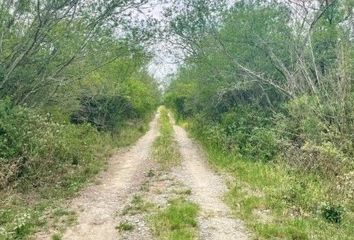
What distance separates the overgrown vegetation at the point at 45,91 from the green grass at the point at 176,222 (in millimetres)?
2339

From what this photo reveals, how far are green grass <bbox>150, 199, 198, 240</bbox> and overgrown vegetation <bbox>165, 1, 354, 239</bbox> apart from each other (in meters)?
1.11

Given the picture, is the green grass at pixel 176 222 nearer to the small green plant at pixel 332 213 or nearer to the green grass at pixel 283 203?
the green grass at pixel 283 203

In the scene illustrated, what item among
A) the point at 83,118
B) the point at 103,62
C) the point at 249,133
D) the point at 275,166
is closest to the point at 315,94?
the point at 275,166

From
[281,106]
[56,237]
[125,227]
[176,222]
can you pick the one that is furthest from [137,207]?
[281,106]

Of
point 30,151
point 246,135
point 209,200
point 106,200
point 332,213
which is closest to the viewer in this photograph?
point 332,213

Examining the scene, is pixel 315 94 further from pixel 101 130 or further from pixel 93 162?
pixel 101 130

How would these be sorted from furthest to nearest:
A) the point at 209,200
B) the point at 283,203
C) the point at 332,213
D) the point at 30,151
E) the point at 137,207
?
the point at 30,151
the point at 209,200
the point at 137,207
the point at 283,203
the point at 332,213

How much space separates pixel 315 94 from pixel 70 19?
8.41m

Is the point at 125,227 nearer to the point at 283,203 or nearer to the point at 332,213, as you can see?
the point at 283,203

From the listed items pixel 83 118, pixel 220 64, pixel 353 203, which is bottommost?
pixel 353 203

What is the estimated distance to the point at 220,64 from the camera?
72.7ft

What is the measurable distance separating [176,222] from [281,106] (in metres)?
10.8

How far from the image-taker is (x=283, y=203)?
9.75 m

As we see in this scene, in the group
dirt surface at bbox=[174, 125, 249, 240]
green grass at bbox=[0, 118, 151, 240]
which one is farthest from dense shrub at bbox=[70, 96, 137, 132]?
green grass at bbox=[0, 118, 151, 240]
